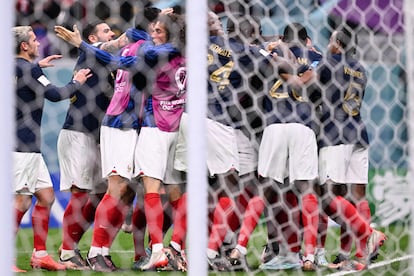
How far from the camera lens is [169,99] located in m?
3.29

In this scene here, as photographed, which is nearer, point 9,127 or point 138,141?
point 9,127

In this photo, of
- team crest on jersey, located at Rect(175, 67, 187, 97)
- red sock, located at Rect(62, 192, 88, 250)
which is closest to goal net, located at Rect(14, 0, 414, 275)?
team crest on jersey, located at Rect(175, 67, 187, 97)

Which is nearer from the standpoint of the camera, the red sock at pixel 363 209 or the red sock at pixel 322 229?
the red sock at pixel 363 209

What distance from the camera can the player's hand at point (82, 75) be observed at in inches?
115

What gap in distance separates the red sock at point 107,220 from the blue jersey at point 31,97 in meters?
0.33

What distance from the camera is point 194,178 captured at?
1.75 metres

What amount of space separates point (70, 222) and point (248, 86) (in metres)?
0.88

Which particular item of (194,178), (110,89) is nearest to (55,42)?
(110,89)

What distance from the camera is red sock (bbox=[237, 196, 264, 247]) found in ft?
10.9

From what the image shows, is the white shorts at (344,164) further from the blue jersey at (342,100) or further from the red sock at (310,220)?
the red sock at (310,220)

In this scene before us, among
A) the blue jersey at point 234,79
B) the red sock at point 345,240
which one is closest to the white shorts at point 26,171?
the blue jersey at point 234,79

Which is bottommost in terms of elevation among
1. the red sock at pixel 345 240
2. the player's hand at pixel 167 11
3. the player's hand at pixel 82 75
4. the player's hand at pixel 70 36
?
the red sock at pixel 345 240

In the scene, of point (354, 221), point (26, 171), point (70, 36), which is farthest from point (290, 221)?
point (70, 36)

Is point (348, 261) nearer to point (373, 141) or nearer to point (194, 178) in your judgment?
point (373, 141)
